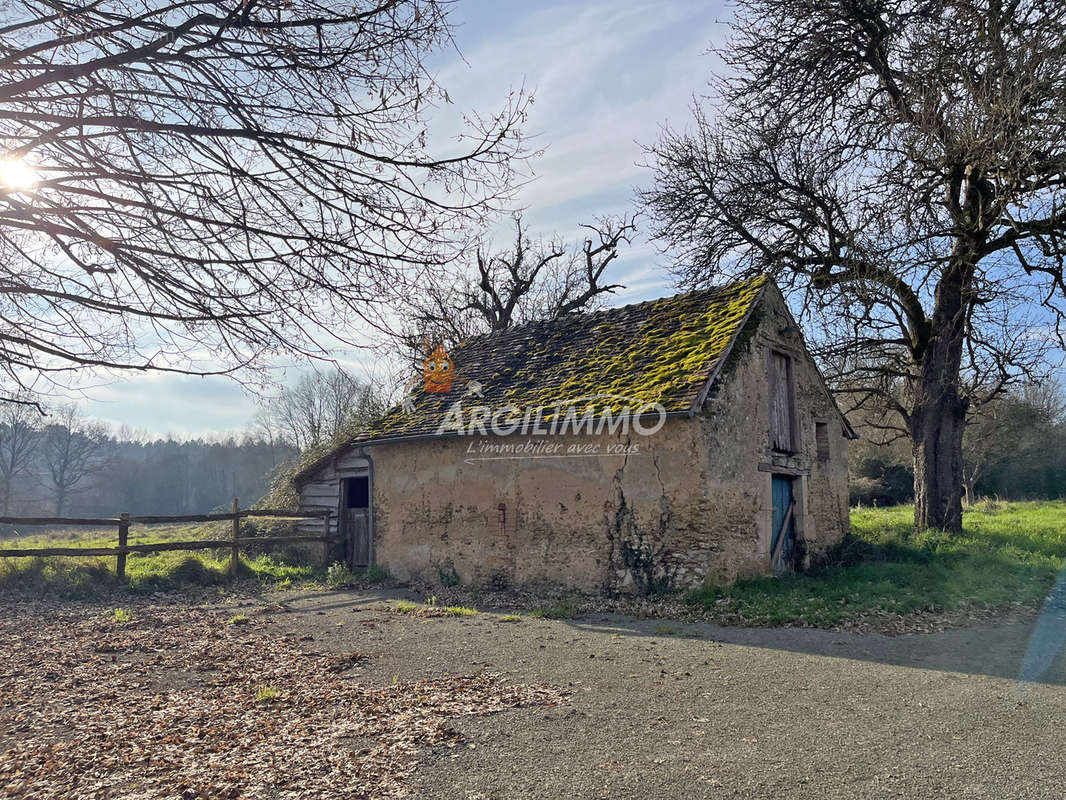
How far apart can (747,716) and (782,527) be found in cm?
808

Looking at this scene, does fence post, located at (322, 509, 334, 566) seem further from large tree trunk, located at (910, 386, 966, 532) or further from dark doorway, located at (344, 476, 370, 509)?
large tree trunk, located at (910, 386, 966, 532)

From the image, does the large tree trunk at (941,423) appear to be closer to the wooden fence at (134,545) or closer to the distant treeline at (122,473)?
the wooden fence at (134,545)

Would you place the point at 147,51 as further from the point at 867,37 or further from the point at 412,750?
the point at 867,37

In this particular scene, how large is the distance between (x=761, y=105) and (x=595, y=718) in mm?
13754

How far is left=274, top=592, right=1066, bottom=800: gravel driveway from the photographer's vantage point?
411cm

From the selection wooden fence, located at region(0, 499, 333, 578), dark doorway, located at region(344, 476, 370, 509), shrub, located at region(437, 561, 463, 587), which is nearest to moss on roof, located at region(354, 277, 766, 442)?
dark doorway, located at region(344, 476, 370, 509)

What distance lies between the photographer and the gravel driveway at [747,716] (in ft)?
13.5

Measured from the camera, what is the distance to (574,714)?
5410mm

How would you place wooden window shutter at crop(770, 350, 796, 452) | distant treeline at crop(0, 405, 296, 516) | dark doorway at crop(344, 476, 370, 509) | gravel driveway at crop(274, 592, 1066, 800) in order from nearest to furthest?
gravel driveway at crop(274, 592, 1066, 800), wooden window shutter at crop(770, 350, 796, 452), dark doorway at crop(344, 476, 370, 509), distant treeline at crop(0, 405, 296, 516)

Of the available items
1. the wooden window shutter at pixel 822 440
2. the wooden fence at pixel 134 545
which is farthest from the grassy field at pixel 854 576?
the wooden window shutter at pixel 822 440

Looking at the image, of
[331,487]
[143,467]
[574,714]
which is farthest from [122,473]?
[574,714]

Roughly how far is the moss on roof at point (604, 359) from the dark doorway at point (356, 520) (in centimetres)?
213

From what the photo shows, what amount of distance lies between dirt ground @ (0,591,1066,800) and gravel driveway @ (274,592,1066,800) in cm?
2

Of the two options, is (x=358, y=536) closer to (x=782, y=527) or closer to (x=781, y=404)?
(x=782, y=527)
